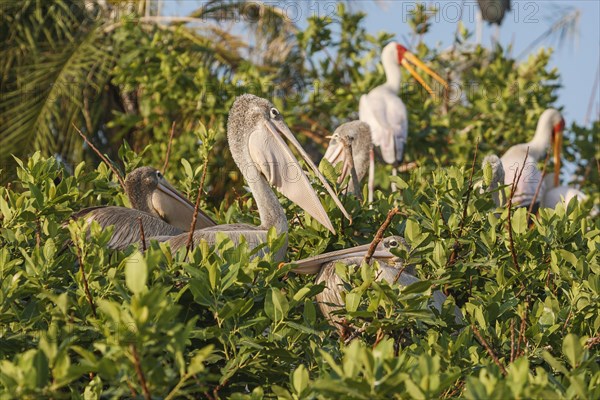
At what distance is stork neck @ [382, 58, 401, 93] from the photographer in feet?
32.7

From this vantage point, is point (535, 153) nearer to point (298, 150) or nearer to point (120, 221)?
point (298, 150)

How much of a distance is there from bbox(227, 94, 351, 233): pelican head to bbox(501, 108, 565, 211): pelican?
3509 millimetres

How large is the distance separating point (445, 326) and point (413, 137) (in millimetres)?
6029

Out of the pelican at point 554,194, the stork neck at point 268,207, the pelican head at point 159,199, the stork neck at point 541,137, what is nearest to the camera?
the stork neck at point 268,207

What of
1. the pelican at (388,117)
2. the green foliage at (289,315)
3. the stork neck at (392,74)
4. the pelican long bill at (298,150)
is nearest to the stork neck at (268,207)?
the pelican long bill at (298,150)

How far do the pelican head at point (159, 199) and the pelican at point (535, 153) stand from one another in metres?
3.46

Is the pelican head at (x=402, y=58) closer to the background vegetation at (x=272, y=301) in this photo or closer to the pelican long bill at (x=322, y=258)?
the background vegetation at (x=272, y=301)

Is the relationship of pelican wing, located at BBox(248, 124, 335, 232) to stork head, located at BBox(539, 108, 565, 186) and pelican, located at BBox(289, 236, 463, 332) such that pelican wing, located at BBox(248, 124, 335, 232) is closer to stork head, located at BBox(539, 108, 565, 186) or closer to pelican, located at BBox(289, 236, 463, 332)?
pelican, located at BBox(289, 236, 463, 332)

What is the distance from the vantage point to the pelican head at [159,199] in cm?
555

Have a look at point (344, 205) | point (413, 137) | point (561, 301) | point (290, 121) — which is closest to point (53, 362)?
point (561, 301)

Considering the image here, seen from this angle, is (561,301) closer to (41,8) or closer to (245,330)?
(245,330)

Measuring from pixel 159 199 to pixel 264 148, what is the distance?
0.86 m

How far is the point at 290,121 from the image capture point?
8.64 m

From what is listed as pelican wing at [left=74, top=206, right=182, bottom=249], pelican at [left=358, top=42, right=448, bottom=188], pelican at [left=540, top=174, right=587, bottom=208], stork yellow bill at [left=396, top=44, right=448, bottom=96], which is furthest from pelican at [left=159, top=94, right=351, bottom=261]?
stork yellow bill at [left=396, top=44, right=448, bottom=96]
